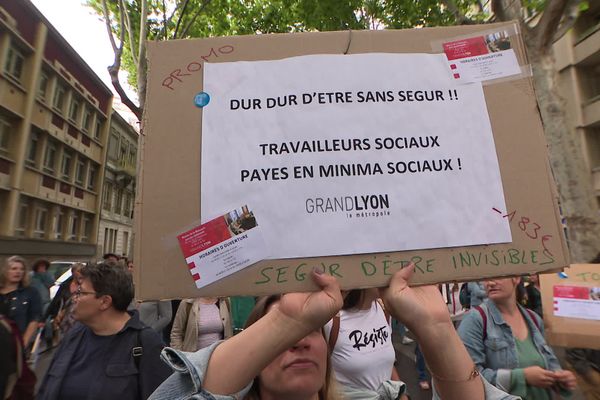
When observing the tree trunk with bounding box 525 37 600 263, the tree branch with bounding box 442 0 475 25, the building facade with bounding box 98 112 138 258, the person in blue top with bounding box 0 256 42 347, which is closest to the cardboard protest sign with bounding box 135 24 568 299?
the person in blue top with bounding box 0 256 42 347

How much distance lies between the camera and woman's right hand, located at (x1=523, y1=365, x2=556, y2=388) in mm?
2170

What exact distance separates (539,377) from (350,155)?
1886mm

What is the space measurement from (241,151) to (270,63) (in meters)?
0.30

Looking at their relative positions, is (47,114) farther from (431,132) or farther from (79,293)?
(431,132)

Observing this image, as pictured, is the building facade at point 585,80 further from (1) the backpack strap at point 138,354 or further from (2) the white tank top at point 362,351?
(1) the backpack strap at point 138,354

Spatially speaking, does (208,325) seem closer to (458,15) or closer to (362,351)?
(362,351)

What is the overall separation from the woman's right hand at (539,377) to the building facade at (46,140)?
20.5 m

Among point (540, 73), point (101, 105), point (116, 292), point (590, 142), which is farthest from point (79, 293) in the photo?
point (101, 105)

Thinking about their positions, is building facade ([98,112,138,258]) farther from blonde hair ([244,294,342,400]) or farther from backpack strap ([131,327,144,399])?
blonde hair ([244,294,342,400])

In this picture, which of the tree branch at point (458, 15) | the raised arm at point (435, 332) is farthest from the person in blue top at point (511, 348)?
the tree branch at point (458, 15)

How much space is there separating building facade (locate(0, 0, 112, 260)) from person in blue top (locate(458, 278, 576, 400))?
66.2 ft

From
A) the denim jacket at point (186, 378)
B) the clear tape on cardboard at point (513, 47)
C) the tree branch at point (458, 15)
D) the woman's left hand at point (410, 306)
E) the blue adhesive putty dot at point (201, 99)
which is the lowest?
the denim jacket at point (186, 378)

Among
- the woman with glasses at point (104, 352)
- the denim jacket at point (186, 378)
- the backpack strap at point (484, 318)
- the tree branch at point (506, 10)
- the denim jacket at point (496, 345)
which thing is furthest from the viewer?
the tree branch at point (506, 10)

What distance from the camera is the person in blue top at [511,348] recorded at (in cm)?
221
